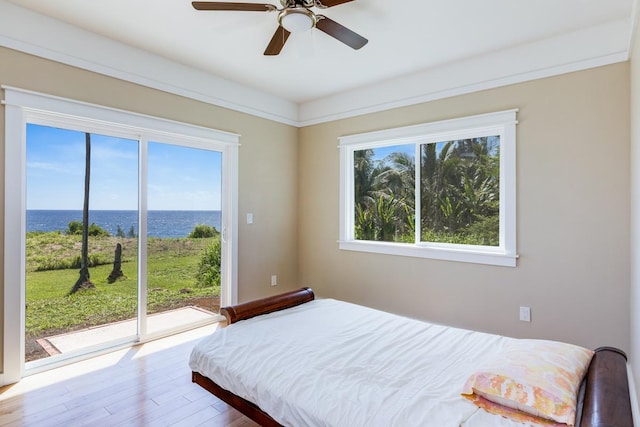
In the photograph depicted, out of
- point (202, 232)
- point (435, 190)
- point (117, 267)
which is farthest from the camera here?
point (202, 232)

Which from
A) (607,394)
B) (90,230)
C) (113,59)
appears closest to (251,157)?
(113,59)

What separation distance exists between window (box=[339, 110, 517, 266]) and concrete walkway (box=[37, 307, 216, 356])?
188 centimetres

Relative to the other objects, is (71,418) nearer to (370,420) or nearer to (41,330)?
(41,330)

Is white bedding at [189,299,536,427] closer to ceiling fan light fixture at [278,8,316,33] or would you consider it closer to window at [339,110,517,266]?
window at [339,110,517,266]

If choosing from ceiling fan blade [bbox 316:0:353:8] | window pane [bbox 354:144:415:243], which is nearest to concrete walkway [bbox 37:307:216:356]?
window pane [bbox 354:144:415:243]

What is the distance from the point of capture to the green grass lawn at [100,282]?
8.93ft

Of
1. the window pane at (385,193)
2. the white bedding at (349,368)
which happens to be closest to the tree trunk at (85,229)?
the white bedding at (349,368)

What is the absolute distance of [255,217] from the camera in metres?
4.13

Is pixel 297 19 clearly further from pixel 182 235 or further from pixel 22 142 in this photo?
pixel 182 235

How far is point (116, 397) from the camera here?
232 centimetres

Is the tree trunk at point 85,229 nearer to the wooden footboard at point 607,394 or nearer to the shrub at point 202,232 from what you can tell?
the shrub at point 202,232

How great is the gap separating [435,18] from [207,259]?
311 cm

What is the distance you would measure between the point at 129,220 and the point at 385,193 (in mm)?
2662

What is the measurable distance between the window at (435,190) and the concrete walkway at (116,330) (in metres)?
1.88
